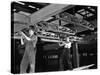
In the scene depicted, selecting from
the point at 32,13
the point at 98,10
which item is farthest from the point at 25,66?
the point at 98,10

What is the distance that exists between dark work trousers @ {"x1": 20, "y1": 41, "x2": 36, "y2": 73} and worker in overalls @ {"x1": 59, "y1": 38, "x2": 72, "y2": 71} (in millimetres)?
578

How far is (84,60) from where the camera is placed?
167 inches

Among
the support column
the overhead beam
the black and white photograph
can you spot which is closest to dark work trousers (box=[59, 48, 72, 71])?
the black and white photograph

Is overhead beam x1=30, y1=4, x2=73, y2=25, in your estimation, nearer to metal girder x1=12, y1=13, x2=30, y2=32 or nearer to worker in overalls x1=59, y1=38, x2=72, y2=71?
metal girder x1=12, y1=13, x2=30, y2=32

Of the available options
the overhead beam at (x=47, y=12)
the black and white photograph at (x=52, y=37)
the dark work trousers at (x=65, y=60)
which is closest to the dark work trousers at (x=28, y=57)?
the black and white photograph at (x=52, y=37)

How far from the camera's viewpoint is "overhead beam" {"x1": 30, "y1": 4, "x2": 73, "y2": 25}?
12.6 ft

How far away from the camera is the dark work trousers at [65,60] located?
403 centimetres

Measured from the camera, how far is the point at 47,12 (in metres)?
3.92

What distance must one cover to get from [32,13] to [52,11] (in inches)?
16.4

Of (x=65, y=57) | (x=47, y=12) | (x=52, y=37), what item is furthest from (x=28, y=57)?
(x=47, y=12)

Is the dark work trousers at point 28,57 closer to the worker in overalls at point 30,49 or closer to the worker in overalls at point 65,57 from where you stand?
the worker in overalls at point 30,49

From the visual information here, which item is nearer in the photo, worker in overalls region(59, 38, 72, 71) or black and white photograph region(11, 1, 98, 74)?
black and white photograph region(11, 1, 98, 74)

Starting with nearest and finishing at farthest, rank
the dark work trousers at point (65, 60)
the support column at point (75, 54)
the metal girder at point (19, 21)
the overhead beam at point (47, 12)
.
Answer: the metal girder at point (19, 21), the overhead beam at point (47, 12), the dark work trousers at point (65, 60), the support column at point (75, 54)

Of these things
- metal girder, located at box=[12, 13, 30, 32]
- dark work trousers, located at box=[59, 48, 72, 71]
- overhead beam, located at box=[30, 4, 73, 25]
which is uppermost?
overhead beam, located at box=[30, 4, 73, 25]
